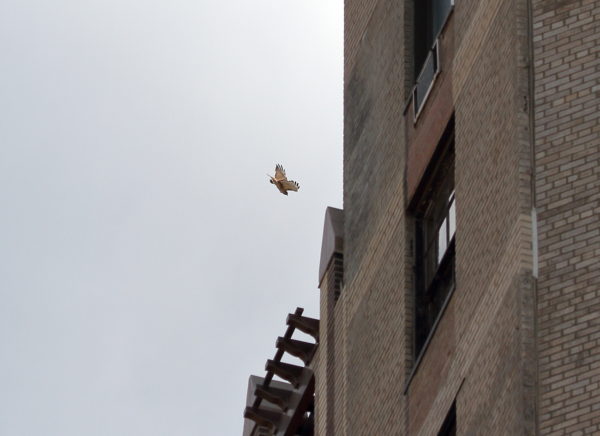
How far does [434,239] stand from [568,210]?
454 centimetres

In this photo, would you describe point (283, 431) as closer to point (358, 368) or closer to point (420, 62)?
point (358, 368)

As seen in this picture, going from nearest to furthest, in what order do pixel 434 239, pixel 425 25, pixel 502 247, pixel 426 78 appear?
pixel 502 247
pixel 434 239
pixel 426 78
pixel 425 25

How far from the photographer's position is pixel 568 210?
59.8 feet

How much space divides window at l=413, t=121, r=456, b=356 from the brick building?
28 mm

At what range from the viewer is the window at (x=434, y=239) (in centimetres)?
2194

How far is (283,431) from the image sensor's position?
30.6 m

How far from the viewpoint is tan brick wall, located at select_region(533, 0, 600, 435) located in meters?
17.3

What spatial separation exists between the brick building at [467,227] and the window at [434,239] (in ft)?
0.09

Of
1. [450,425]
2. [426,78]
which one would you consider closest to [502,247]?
[450,425]

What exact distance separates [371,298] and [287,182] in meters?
5.35

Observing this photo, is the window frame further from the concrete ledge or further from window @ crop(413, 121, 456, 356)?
the concrete ledge

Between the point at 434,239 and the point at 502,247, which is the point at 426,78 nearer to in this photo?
the point at 434,239

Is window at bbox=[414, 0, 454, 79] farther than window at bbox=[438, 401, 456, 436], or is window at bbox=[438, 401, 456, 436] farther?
window at bbox=[414, 0, 454, 79]

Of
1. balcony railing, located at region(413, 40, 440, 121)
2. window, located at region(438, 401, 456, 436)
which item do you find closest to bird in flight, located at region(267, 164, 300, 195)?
balcony railing, located at region(413, 40, 440, 121)
